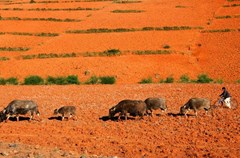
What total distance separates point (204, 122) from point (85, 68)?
24.3m

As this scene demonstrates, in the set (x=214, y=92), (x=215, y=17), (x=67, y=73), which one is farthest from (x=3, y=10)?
(x=214, y=92)

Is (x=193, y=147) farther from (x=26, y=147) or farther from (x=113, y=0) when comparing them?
(x=113, y=0)

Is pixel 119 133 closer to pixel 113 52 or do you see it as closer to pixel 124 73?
pixel 124 73

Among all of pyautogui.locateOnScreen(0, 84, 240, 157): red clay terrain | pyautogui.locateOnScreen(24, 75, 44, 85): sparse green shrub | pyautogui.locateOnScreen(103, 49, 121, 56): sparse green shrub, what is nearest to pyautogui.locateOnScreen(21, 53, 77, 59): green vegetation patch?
pyautogui.locateOnScreen(103, 49, 121, 56): sparse green shrub

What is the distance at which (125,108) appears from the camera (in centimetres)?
2012

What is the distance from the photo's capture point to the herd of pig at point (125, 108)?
2012cm

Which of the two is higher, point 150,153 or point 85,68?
point 85,68

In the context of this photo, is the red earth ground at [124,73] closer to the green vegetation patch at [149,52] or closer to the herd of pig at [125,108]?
the herd of pig at [125,108]

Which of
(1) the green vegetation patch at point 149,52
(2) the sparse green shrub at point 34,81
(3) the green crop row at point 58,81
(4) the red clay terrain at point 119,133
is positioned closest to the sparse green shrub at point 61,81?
(3) the green crop row at point 58,81

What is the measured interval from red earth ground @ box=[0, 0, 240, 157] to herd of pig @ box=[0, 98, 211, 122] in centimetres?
46

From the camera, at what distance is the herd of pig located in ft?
66.0

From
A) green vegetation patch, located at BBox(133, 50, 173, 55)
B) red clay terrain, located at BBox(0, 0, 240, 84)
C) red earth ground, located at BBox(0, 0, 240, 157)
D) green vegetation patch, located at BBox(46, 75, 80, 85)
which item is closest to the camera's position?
red earth ground, located at BBox(0, 0, 240, 157)

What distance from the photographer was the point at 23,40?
57.7 metres

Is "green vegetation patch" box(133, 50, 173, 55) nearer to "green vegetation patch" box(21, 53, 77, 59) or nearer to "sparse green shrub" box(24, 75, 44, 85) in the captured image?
"green vegetation patch" box(21, 53, 77, 59)
